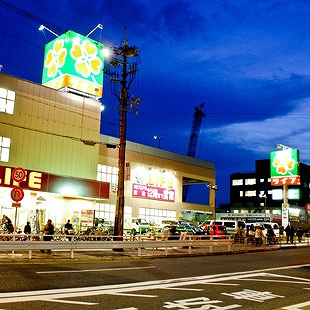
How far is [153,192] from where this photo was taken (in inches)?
1783

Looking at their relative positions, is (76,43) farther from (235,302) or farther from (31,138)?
(235,302)

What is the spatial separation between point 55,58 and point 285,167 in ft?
95.5

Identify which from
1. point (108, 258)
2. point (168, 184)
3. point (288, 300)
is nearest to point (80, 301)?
point (288, 300)

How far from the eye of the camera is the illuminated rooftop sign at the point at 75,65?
118 feet

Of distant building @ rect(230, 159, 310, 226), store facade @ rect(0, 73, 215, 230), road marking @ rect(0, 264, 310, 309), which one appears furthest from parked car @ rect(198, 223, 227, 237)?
distant building @ rect(230, 159, 310, 226)

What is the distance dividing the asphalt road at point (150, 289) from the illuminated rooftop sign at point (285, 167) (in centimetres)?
3551

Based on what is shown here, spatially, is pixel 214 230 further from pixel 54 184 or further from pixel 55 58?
pixel 55 58

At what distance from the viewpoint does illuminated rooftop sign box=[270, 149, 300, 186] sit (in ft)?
161

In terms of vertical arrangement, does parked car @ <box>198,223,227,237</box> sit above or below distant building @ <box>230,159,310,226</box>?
below

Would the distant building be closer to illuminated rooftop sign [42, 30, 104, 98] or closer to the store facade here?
illuminated rooftop sign [42, 30, 104, 98]

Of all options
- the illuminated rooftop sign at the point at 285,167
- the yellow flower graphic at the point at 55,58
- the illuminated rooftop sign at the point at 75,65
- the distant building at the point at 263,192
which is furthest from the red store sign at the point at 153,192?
the distant building at the point at 263,192

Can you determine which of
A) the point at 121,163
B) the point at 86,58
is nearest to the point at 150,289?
the point at 121,163

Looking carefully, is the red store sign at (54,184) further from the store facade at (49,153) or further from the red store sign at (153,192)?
the red store sign at (153,192)

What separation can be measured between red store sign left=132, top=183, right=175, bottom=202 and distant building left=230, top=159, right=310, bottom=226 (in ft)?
187
